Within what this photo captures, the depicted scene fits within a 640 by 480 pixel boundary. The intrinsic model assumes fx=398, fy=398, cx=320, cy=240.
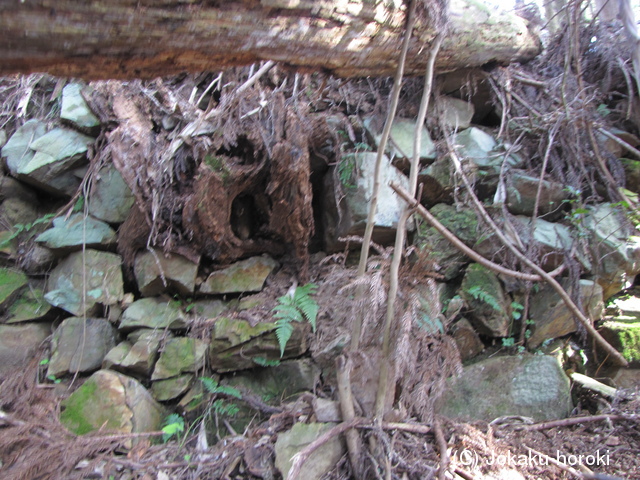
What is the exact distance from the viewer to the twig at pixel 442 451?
2.37m

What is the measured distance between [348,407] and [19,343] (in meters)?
3.33

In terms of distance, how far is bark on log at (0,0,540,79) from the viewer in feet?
5.51

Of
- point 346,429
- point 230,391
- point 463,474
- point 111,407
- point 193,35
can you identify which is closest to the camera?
point 193,35

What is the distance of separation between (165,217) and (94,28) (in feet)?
7.85

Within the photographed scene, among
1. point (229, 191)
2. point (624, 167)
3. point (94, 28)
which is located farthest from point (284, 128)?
point (624, 167)

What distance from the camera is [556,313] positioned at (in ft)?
12.0

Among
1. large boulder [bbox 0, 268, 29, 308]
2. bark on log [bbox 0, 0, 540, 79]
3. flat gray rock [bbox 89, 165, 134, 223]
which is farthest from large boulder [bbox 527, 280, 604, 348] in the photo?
large boulder [bbox 0, 268, 29, 308]

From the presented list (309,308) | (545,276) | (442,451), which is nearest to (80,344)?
(309,308)

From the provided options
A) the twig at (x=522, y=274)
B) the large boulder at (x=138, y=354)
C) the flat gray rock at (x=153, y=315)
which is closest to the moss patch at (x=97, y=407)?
the large boulder at (x=138, y=354)

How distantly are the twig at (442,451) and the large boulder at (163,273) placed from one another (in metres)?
2.60

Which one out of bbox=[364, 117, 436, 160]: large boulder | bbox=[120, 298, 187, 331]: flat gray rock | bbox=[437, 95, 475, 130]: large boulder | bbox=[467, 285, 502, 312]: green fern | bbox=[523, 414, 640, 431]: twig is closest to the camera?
bbox=[523, 414, 640, 431]: twig

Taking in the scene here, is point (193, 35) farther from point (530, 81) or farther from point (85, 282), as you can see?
point (530, 81)

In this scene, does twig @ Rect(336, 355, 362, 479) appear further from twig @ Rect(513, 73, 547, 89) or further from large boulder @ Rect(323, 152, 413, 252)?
twig @ Rect(513, 73, 547, 89)
